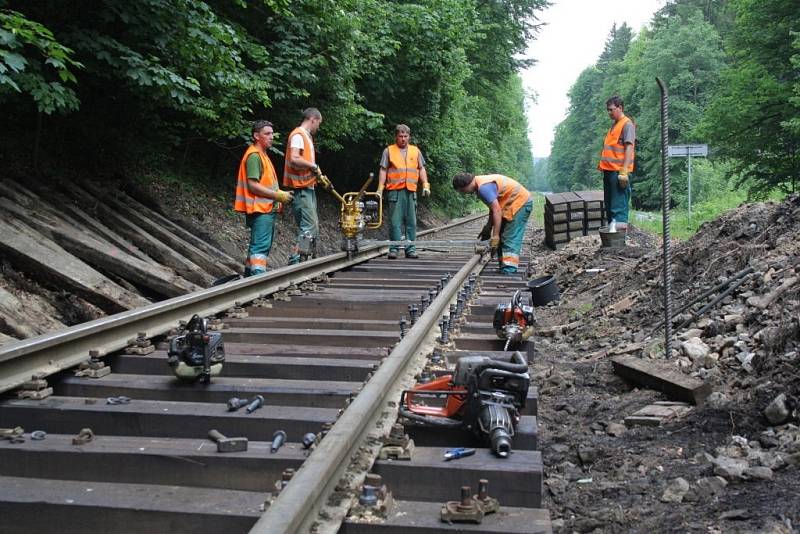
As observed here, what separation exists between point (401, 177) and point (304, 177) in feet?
6.32

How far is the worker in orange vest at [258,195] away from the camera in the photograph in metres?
7.20

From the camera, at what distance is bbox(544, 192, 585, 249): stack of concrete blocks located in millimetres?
13791

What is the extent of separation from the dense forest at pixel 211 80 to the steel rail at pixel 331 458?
3.79 m

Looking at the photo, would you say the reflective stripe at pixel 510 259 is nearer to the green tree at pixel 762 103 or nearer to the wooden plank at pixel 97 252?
the wooden plank at pixel 97 252

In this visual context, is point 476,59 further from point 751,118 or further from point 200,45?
point 200,45

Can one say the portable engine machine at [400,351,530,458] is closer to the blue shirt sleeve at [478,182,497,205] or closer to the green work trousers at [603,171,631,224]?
the blue shirt sleeve at [478,182,497,205]

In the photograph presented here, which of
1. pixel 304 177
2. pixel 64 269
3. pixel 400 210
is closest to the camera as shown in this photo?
pixel 64 269

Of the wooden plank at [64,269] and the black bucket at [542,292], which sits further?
the black bucket at [542,292]

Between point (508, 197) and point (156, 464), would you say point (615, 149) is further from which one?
point (156, 464)

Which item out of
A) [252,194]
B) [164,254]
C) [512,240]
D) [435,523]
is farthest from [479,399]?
[164,254]

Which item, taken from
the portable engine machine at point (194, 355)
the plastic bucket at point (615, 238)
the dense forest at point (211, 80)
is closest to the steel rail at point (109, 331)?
the portable engine machine at point (194, 355)

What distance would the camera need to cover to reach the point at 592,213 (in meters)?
14.1

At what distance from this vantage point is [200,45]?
8086 millimetres

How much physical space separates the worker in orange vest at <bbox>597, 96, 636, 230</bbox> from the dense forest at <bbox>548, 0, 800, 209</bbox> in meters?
9.88
